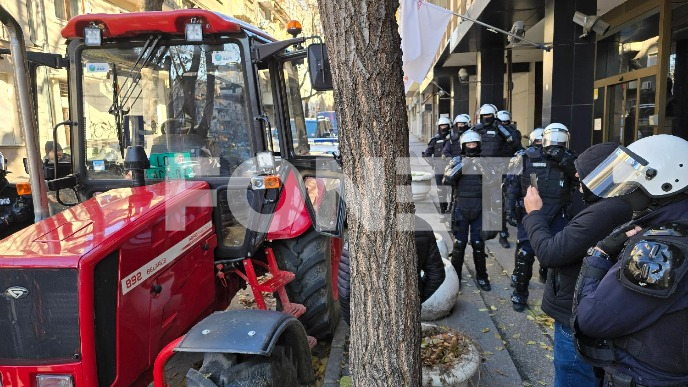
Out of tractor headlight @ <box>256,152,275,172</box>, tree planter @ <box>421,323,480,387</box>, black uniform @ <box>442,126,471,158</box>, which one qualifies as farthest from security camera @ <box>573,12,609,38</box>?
tractor headlight @ <box>256,152,275,172</box>

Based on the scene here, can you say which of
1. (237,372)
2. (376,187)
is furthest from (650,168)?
(237,372)

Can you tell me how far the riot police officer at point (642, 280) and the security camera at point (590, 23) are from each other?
6.91 meters

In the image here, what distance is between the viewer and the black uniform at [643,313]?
1770 mm

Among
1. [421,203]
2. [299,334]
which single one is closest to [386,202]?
[299,334]

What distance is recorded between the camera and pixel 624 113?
9258mm

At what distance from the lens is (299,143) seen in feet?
15.1

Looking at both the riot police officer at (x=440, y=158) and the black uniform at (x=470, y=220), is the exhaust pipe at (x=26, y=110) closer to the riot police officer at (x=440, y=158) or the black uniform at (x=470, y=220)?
the black uniform at (x=470, y=220)

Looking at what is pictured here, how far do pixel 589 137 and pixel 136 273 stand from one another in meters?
8.45

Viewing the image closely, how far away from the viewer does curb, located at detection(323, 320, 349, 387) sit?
12.4 ft

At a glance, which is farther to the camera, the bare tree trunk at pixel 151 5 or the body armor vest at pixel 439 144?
the body armor vest at pixel 439 144

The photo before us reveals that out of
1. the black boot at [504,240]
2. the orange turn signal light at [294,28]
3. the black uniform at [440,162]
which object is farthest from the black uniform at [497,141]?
the orange turn signal light at [294,28]

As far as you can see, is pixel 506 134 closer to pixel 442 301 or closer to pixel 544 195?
pixel 544 195

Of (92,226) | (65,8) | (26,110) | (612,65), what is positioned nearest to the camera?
(92,226)

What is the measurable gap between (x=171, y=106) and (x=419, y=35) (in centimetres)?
406
